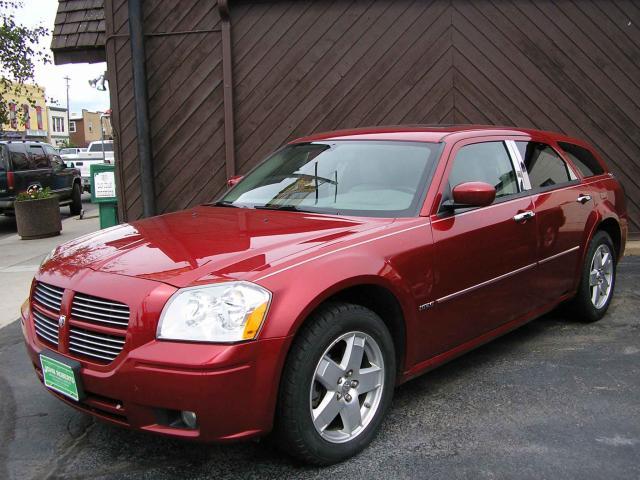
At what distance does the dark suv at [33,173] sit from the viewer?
12172 mm

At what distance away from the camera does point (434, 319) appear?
3252 mm

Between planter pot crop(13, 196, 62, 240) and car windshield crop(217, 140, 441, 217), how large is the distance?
7666mm

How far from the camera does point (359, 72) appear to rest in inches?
291

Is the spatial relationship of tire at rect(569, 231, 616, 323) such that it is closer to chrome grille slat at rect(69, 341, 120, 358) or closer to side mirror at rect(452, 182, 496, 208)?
side mirror at rect(452, 182, 496, 208)

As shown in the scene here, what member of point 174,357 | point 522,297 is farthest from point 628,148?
point 174,357

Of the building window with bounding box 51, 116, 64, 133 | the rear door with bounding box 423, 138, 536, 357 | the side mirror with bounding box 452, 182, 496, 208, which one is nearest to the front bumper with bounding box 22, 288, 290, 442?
the rear door with bounding box 423, 138, 536, 357

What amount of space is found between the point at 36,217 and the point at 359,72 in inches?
255

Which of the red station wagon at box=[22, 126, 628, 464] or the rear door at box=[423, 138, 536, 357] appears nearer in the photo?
the red station wagon at box=[22, 126, 628, 464]

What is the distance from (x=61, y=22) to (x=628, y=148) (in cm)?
711

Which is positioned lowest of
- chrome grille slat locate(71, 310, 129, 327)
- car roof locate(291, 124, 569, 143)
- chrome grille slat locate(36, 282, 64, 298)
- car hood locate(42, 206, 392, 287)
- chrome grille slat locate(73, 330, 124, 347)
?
chrome grille slat locate(73, 330, 124, 347)

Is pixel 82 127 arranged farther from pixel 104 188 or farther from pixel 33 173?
pixel 104 188

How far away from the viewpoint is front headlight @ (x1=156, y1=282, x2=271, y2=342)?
2443 mm

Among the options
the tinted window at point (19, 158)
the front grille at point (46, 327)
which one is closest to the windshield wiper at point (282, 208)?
the front grille at point (46, 327)

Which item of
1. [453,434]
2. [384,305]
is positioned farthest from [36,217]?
[453,434]
